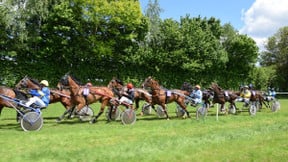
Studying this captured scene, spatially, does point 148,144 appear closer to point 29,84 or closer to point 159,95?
point 29,84

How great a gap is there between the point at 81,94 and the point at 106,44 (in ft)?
82.5

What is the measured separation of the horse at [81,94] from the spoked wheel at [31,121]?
3350 millimetres

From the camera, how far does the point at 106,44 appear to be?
144ft

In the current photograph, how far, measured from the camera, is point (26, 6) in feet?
123

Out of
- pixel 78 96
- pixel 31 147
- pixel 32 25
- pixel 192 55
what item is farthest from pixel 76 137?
pixel 192 55

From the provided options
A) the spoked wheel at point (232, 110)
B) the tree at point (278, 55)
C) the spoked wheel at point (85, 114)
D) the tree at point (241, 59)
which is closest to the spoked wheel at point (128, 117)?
the spoked wheel at point (85, 114)

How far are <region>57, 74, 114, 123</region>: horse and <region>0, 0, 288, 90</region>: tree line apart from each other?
19.2 m

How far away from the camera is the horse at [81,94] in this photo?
18859 mm

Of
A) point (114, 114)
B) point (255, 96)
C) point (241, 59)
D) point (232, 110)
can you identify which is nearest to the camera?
point (114, 114)

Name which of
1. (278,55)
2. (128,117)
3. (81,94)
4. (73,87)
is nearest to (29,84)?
(73,87)

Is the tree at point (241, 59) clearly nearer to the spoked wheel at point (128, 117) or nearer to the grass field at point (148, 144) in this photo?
the spoked wheel at point (128, 117)

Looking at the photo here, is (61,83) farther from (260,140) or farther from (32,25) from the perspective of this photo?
(32,25)

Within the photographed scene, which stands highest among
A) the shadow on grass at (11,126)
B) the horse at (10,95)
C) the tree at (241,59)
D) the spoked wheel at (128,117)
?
the tree at (241,59)

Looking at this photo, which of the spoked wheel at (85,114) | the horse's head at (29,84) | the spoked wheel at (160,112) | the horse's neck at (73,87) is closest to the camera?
the horse's head at (29,84)
